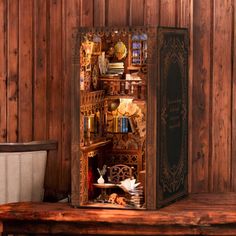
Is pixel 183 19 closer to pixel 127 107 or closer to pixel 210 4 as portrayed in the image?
pixel 210 4

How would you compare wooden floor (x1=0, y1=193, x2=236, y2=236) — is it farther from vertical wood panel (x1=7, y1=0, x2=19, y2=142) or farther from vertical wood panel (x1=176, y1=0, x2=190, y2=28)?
vertical wood panel (x1=176, y1=0, x2=190, y2=28)

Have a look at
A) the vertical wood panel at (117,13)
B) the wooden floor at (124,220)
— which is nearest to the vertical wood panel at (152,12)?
the vertical wood panel at (117,13)

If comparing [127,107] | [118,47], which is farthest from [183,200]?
[118,47]

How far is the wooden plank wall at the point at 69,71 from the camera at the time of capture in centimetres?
651

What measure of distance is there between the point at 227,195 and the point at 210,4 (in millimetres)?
1548

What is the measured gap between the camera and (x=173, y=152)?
6293 millimetres

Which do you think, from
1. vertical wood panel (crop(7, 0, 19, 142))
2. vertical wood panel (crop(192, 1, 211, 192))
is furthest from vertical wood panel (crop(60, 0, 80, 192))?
vertical wood panel (crop(192, 1, 211, 192))

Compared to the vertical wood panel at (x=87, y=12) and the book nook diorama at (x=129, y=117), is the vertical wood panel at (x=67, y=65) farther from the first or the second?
the book nook diorama at (x=129, y=117)

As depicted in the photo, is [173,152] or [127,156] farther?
[127,156]

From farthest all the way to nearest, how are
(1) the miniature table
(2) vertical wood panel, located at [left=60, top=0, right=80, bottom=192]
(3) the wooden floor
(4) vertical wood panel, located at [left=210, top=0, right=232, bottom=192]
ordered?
(2) vertical wood panel, located at [left=60, top=0, right=80, bottom=192] < (4) vertical wood panel, located at [left=210, top=0, right=232, bottom=192] < (1) the miniature table < (3) the wooden floor

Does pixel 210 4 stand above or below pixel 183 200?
above

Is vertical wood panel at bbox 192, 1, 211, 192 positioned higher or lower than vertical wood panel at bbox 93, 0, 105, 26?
lower

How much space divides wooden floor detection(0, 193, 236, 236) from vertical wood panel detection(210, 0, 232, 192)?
1.41ft

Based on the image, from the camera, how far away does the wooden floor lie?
5.86 m
